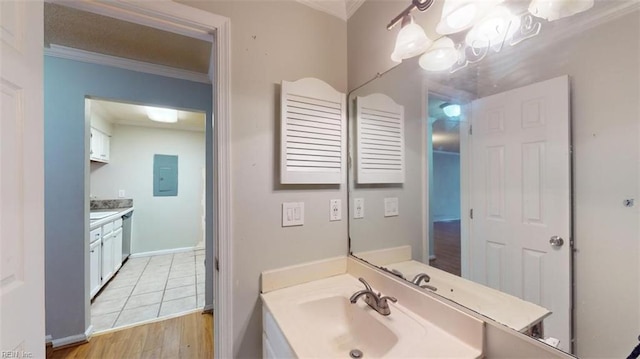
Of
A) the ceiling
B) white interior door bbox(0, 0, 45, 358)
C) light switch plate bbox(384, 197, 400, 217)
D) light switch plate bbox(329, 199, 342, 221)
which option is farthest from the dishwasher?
light switch plate bbox(384, 197, 400, 217)

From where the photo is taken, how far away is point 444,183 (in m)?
0.99

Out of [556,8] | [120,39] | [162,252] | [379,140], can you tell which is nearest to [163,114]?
[120,39]

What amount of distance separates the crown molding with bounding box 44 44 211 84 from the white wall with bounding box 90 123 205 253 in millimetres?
2340

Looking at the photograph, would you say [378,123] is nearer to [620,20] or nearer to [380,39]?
[380,39]

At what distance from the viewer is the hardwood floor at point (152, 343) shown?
1.88m

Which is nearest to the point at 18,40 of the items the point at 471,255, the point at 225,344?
the point at 225,344

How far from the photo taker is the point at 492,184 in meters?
0.80

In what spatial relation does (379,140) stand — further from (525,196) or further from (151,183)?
(151,183)

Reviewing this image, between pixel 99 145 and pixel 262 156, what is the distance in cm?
358

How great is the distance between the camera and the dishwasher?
153 inches

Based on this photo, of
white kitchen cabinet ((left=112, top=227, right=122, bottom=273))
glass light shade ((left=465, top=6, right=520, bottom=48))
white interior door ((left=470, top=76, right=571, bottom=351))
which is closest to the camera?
A: white interior door ((left=470, top=76, right=571, bottom=351))

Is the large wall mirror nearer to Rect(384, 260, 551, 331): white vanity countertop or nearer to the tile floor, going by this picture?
Rect(384, 260, 551, 331): white vanity countertop

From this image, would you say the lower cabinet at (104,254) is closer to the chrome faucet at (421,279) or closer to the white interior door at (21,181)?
the white interior door at (21,181)

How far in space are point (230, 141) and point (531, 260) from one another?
46.1 inches
